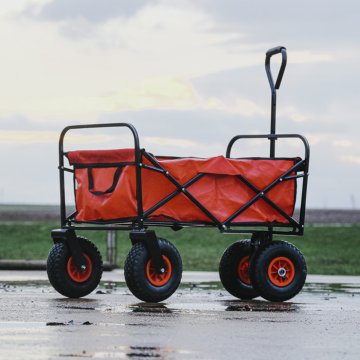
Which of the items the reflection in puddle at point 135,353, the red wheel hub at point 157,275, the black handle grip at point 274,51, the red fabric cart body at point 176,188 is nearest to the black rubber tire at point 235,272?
the red fabric cart body at point 176,188

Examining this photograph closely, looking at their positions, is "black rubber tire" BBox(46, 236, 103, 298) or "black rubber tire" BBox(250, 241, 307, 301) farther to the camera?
"black rubber tire" BBox(46, 236, 103, 298)

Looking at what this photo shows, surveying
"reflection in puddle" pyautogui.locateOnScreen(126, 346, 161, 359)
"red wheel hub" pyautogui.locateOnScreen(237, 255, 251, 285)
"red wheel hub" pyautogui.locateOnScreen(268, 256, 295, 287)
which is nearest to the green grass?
"red wheel hub" pyautogui.locateOnScreen(237, 255, 251, 285)

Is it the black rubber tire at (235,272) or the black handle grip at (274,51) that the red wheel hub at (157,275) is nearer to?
the black rubber tire at (235,272)

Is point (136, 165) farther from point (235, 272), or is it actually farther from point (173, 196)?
point (235, 272)

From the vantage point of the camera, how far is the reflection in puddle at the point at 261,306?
11.4 meters

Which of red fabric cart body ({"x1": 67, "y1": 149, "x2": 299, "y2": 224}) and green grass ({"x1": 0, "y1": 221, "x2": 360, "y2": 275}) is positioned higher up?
red fabric cart body ({"x1": 67, "y1": 149, "x2": 299, "y2": 224})

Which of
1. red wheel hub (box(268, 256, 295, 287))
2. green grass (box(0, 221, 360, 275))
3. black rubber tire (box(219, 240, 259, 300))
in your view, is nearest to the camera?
red wheel hub (box(268, 256, 295, 287))

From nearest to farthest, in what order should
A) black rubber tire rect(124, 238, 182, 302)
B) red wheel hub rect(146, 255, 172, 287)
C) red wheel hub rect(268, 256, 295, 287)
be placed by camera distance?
black rubber tire rect(124, 238, 182, 302), red wheel hub rect(146, 255, 172, 287), red wheel hub rect(268, 256, 295, 287)

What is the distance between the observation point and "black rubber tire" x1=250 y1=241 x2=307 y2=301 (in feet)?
42.1

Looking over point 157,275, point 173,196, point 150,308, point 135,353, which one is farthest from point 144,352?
point 173,196

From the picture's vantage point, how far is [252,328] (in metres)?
9.27

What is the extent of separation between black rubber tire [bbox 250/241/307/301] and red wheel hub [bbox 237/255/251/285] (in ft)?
2.78

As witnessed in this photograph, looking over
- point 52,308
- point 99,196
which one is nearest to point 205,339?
point 52,308

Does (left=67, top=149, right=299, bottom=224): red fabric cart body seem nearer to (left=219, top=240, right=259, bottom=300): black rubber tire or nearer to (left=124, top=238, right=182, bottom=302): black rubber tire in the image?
(left=124, top=238, right=182, bottom=302): black rubber tire
